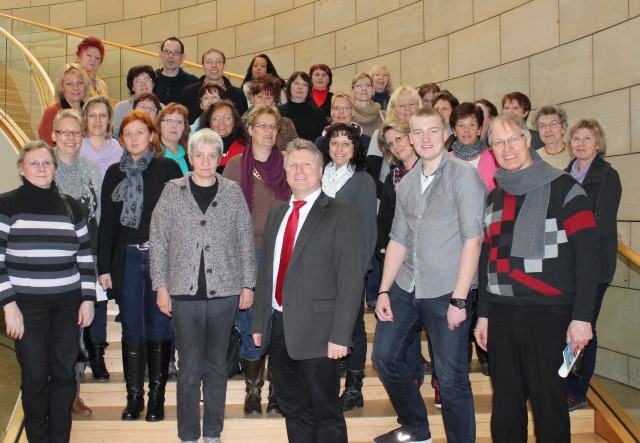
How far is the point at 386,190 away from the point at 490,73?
3633 mm

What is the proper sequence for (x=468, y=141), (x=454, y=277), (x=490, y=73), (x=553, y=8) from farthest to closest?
1. (x=490, y=73)
2. (x=553, y=8)
3. (x=468, y=141)
4. (x=454, y=277)

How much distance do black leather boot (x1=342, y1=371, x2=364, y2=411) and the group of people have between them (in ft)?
0.04

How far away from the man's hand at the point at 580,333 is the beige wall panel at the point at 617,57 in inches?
135

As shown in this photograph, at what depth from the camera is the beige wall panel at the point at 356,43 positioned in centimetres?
935

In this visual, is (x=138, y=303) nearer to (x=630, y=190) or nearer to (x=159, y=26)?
(x=630, y=190)

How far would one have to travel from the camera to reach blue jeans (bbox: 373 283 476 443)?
11.3 ft

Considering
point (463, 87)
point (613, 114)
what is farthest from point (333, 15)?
point (613, 114)

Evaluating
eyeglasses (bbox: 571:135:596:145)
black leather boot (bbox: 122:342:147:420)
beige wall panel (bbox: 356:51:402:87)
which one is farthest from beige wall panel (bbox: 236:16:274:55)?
black leather boot (bbox: 122:342:147:420)

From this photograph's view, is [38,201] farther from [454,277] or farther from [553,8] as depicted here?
[553,8]

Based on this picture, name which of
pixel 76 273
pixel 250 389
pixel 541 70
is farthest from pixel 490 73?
pixel 76 273

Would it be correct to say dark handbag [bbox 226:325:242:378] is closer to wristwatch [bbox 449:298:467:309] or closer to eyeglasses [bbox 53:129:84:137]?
wristwatch [bbox 449:298:467:309]

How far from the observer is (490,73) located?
24.8 ft

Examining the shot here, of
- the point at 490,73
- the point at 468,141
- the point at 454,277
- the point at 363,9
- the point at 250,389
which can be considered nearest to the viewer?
the point at 454,277

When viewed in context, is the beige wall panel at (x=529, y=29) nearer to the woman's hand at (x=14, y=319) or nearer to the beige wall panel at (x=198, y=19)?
the woman's hand at (x=14, y=319)
